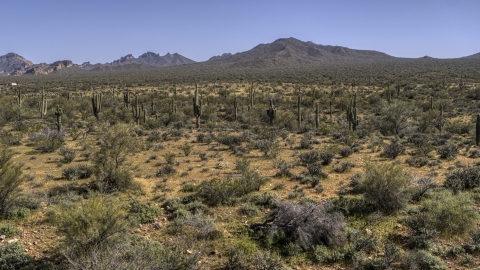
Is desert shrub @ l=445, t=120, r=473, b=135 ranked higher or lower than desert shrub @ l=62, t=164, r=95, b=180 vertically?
higher

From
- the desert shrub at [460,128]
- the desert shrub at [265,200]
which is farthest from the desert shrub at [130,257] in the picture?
the desert shrub at [460,128]

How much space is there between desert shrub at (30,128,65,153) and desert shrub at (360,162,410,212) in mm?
16483

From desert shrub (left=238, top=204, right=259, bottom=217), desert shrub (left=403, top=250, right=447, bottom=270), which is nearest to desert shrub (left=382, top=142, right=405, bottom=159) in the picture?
desert shrub (left=238, top=204, right=259, bottom=217)

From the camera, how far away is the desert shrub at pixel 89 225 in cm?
671

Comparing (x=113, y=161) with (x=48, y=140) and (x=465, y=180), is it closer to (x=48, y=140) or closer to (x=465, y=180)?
(x=48, y=140)

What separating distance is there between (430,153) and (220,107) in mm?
24348

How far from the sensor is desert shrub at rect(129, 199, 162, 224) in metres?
9.14

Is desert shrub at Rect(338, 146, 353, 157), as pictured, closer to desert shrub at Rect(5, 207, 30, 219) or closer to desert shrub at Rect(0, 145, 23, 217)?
desert shrub at Rect(5, 207, 30, 219)

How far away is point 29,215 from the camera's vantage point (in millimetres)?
9344

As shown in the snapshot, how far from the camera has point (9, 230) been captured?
8.20 metres

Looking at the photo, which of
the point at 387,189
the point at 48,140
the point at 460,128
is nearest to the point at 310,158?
the point at 387,189

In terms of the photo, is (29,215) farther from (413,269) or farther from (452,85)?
(452,85)

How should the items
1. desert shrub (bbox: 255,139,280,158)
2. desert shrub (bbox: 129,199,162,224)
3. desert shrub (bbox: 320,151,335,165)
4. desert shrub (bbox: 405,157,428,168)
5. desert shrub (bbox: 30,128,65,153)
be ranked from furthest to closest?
desert shrub (bbox: 30,128,65,153) < desert shrub (bbox: 255,139,280,158) < desert shrub (bbox: 320,151,335,165) < desert shrub (bbox: 405,157,428,168) < desert shrub (bbox: 129,199,162,224)

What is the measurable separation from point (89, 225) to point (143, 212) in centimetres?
275
